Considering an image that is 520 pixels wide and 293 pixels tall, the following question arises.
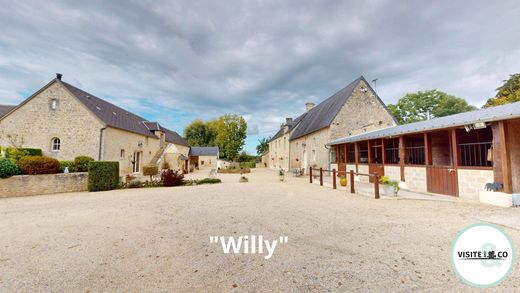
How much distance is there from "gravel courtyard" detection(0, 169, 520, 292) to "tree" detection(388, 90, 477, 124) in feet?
108

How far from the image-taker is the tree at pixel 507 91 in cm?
1920

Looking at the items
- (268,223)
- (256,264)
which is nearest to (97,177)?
(268,223)

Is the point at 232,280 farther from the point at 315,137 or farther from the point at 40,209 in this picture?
the point at 315,137

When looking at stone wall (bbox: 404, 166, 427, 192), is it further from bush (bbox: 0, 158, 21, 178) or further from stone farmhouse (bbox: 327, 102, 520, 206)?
bush (bbox: 0, 158, 21, 178)

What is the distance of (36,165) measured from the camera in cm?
948

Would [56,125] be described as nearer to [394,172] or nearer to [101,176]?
[101,176]

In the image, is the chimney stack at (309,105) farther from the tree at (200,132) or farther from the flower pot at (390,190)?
the tree at (200,132)

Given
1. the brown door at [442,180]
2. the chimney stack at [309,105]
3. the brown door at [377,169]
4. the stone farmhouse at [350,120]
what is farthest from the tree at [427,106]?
the brown door at [442,180]

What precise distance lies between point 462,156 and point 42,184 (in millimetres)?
19117

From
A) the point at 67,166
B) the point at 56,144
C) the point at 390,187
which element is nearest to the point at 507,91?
the point at 390,187

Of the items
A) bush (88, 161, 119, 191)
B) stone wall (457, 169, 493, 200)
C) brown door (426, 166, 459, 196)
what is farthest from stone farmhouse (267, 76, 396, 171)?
bush (88, 161, 119, 191)

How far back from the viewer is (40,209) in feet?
21.2

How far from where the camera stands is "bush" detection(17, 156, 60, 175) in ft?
30.7
